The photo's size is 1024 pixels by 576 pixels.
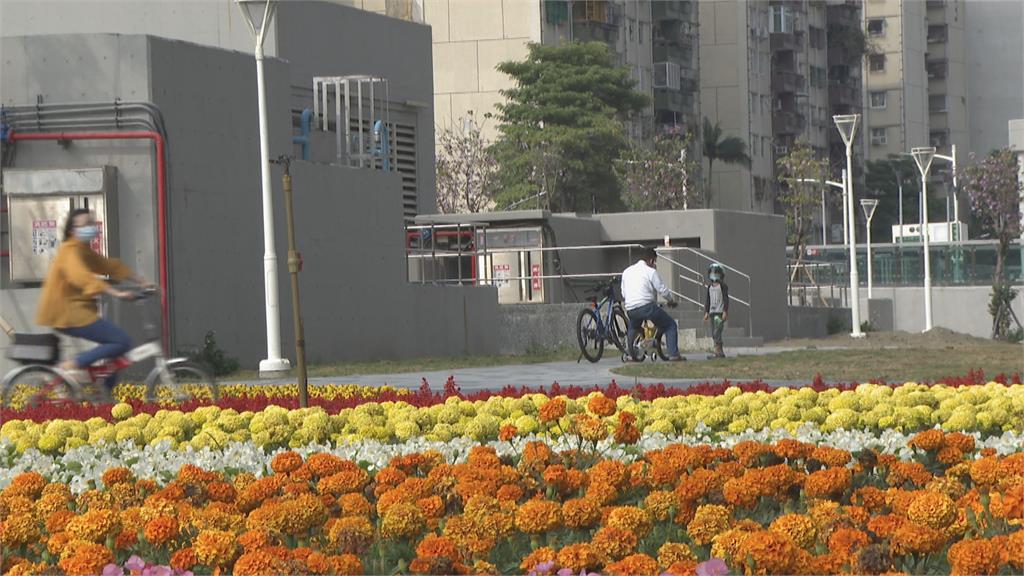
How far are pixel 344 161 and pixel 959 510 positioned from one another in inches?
990

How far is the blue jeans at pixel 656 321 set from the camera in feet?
77.0

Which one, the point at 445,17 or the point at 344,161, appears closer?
the point at 344,161

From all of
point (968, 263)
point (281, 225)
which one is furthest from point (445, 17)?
point (281, 225)

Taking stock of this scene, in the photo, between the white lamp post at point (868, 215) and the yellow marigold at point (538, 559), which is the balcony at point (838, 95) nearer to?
the white lamp post at point (868, 215)

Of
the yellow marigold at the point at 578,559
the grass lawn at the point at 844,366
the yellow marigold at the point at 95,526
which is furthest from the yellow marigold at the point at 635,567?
the grass lawn at the point at 844,366

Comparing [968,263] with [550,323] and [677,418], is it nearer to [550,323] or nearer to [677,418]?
[550,323]

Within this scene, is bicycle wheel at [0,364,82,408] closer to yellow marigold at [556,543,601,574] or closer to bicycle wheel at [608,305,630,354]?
yellow marigold at [556,543,601,574]

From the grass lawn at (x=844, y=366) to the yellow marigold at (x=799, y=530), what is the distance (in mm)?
12601

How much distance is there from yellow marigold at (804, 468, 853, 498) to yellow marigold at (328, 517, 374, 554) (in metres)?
1.67

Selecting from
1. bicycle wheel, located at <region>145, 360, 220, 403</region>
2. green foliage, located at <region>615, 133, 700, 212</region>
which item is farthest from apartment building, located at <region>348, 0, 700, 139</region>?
bicycle wheel, located at <region>145, 360, 220, 403</region>

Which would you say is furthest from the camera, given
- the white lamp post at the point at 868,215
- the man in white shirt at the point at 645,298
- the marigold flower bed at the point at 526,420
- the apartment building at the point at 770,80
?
the apartment building at the point at 770,80

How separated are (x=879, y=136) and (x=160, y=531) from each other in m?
118

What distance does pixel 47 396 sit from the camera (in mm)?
13992

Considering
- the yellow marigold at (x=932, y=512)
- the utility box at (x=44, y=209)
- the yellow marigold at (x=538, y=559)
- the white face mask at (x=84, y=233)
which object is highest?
the utility box at (x=44, y=209)
